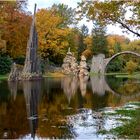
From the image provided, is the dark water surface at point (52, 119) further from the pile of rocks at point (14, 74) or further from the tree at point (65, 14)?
the tree at point (65, 14)

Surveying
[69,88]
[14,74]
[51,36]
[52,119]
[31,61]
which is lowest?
[52,119]

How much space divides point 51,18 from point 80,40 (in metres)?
19.2

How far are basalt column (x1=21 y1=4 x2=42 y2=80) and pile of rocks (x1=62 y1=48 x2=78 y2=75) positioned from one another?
2079 cm

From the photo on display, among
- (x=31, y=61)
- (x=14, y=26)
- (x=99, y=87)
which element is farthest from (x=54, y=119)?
(x=14, y=26)

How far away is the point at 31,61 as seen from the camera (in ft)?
157

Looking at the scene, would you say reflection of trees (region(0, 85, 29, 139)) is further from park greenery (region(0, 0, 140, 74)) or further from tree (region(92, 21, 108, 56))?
tree (region(92, 21, 108, 56))

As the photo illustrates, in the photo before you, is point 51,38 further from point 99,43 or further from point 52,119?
point 52,119

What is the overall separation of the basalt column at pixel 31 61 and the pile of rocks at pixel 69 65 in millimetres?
20789

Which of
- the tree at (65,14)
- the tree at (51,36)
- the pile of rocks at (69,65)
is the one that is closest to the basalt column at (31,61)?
the tree at (51,36)

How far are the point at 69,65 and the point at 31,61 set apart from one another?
2284 centimetres

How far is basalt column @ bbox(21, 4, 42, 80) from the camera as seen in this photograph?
156 ft

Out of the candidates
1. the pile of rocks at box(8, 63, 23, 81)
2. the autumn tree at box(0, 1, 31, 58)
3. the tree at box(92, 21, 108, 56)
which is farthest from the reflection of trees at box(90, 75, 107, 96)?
the tree at box(92, 21, 108, 56)

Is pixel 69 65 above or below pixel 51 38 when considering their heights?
below

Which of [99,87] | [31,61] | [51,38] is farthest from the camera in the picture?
[51,38]
